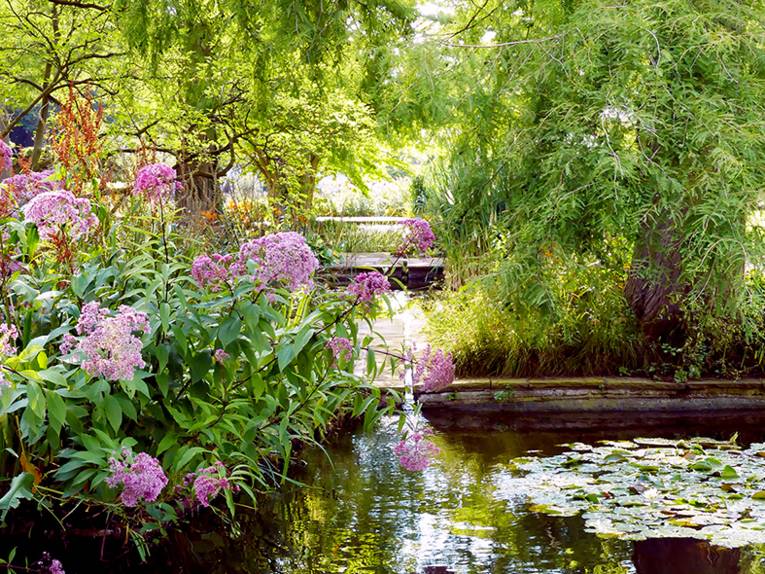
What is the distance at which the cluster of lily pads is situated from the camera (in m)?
3.86

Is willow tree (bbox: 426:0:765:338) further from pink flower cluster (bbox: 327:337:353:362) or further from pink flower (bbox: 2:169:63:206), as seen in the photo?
pink flower (bbox: 2:169:63:206)

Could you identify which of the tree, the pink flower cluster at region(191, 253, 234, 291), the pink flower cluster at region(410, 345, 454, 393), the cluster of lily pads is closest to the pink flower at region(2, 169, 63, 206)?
the pink flower cluster at region(191, 253, 234, 291)

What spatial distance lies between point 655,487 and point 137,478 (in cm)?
244

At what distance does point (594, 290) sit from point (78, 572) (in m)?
4.05

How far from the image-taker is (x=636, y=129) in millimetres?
4066

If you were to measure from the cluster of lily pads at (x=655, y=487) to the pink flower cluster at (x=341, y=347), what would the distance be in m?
1.36

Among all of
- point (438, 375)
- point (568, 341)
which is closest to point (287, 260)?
point (438, 375)

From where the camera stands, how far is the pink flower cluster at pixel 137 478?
9.36 ft

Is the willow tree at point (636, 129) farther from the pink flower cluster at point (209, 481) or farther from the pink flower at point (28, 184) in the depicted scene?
the pink flower at point (28, 184)

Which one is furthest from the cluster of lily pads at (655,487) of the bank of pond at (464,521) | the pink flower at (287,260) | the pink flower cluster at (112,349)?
the pink flower cluster at (112,349)

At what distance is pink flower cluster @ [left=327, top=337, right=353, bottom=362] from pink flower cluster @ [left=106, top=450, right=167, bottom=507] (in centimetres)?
65

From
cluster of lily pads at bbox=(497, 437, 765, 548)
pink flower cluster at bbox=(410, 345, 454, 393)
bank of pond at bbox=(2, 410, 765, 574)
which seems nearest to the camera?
bank of pond at bbox=(2, 410, 765, 574)

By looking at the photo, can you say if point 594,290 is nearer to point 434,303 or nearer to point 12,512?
point 434,303

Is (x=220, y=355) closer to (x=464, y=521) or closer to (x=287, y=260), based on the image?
(x=287, y=260)
